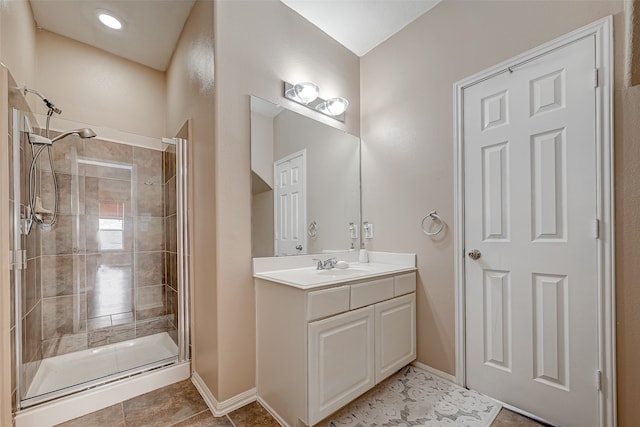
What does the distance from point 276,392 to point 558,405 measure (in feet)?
5.04

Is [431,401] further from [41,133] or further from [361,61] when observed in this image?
[41,133]

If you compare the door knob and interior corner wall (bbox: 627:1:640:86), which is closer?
interior corner wall (bbox: 627:1:640:86)

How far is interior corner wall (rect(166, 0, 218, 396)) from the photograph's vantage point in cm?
170

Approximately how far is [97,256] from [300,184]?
191 centimetres

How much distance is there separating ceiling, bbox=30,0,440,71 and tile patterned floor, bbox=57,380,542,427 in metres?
2.77

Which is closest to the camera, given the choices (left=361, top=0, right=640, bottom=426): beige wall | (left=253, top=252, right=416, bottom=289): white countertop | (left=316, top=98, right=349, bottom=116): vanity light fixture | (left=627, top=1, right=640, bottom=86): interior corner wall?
(left=627, top=1, right=640, bottom=86): interior corner wall

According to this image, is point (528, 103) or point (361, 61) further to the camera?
point (361, 61)

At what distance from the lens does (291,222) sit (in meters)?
2.00

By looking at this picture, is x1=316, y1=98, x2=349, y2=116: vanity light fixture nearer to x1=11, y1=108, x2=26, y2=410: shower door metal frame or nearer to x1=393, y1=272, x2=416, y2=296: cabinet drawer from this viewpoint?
x1=393, y1=272, x2=416, y2=296: cabinet drawer

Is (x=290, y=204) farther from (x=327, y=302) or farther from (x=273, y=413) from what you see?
(x=273, y=413)

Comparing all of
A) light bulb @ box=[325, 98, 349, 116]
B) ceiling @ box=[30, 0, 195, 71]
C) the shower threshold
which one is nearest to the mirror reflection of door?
light bulb @ box=[325, 98, 349, 116]

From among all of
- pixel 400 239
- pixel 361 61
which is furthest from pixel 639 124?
pixel 361 61

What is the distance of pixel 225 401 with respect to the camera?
5.28 feet

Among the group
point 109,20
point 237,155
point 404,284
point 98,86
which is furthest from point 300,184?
point 98,86
